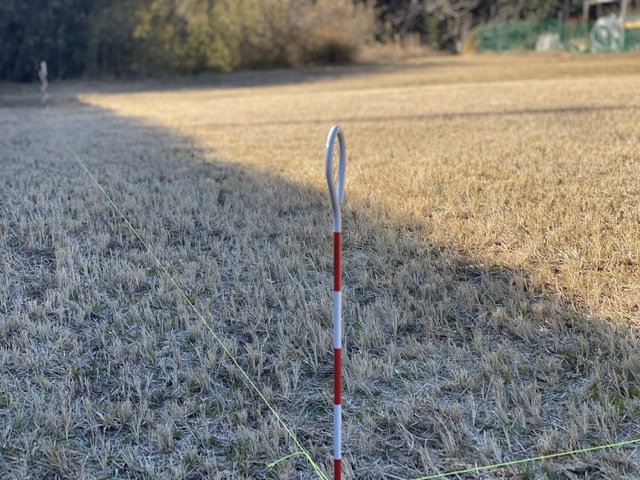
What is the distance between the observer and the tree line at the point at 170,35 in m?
28.8

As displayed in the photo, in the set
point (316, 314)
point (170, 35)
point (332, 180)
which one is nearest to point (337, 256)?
point (332, 180)

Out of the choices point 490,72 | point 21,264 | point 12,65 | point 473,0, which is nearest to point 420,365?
point 21,264

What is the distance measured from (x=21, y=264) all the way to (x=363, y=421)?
3.13m

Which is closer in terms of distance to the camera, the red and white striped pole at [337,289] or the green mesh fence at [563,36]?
the red and white striped pole at [337,289]

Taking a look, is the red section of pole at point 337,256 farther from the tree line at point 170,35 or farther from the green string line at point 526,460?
the tree line at point 170,35

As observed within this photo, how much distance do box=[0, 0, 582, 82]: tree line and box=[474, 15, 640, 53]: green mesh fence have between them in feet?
30.1

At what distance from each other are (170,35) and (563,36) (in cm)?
2137

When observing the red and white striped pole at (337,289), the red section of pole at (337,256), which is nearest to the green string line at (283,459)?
the red and white striped pole at (337,289)

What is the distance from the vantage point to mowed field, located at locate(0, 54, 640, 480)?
10.7 ft

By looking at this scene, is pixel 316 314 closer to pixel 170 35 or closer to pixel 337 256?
pixel 337 256

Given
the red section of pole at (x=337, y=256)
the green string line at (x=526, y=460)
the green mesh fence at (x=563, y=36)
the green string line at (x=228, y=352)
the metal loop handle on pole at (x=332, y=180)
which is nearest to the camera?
the metal loop handle on pole at (x=332, y=180)

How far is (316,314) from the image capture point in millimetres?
4504

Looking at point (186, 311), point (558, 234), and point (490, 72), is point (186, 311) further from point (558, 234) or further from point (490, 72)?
point (490, 72)

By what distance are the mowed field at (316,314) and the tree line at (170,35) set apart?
72.9 ft
